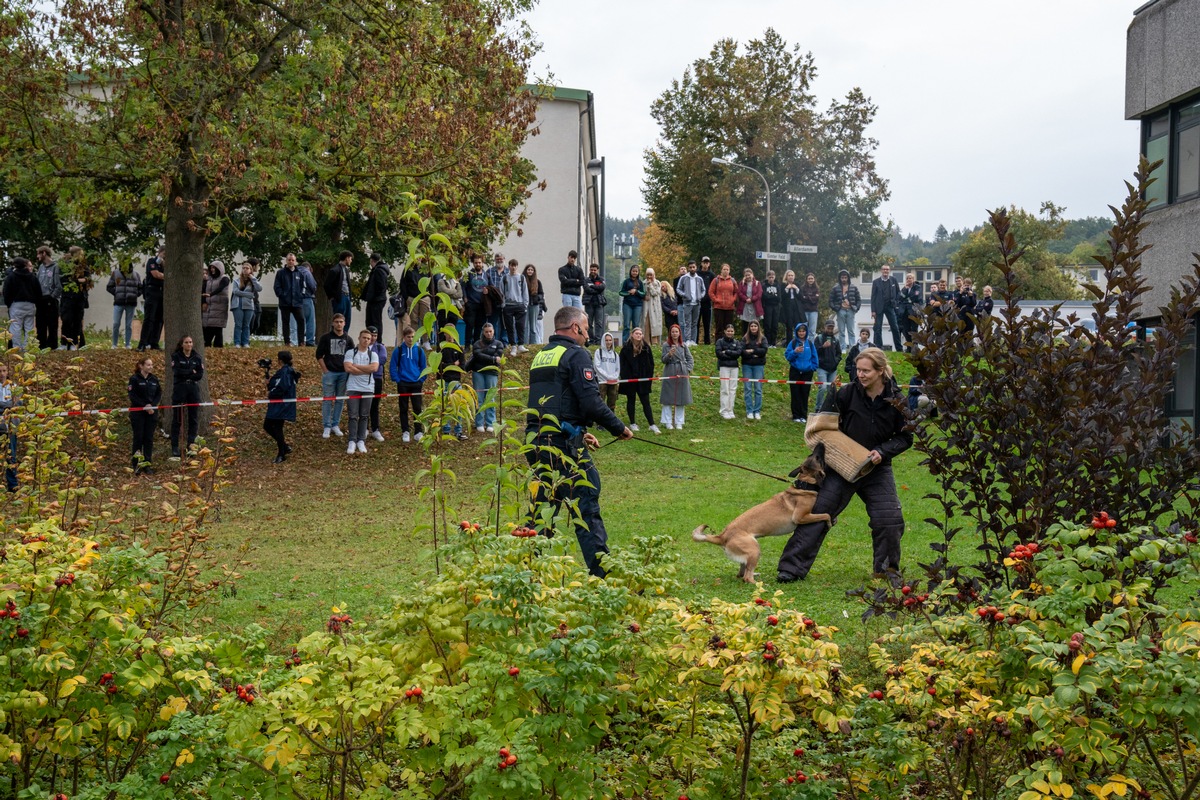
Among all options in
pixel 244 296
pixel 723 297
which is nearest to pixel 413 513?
pixel 244 296

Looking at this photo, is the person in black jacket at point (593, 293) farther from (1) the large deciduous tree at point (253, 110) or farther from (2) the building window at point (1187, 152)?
(2) the building window at point (1187, 152)

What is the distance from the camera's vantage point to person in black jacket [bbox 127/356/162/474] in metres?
17.0

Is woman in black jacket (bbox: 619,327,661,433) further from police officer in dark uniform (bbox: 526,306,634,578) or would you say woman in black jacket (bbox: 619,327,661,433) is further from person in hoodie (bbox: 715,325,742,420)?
police officer in dark uniform (bbox: 526,306,634,578)

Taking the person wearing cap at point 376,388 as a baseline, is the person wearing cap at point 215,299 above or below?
above

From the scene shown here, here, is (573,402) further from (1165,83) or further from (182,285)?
(1165,83)

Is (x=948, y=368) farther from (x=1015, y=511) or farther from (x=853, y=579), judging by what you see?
(x=853, y=579)

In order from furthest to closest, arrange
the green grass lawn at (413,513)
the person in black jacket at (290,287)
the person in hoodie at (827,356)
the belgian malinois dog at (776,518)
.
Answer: the person in black jacket at (290,287) < the person in hoodie at (827,356) < the belgian malinois dog at (776,518) < the green grass lawn at (413,513)

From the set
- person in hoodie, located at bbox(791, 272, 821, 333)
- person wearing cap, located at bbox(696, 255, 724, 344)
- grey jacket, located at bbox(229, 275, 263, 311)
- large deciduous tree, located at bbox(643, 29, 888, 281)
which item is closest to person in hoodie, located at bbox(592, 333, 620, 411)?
person wearing cap, located at bbox(696, 255, 724, 344)

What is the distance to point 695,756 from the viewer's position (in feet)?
14.0

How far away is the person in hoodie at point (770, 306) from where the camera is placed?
26.2m

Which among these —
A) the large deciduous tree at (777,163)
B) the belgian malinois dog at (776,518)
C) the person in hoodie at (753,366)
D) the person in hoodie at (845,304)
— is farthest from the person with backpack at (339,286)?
the large deciduous tree at (777,163)

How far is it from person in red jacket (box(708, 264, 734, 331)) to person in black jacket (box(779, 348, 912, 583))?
16834 millimetres

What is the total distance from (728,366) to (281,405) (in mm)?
8709

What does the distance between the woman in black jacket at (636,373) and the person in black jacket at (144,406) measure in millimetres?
8177
